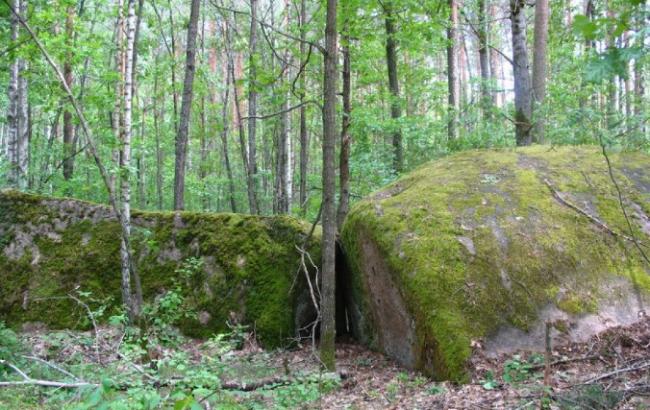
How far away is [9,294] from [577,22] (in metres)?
8.25

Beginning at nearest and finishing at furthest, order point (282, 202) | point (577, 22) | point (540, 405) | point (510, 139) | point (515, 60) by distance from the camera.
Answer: point (577, 22) < point (540, 405) < point (515, 60) < point (510, 139) < point (282, 202)

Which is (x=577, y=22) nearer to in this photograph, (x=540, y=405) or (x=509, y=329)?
(x=540, y=405)

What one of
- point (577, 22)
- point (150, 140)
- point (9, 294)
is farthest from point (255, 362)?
point (150, 140)

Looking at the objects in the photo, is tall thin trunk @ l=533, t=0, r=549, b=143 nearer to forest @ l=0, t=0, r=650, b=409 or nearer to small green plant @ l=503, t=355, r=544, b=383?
forest @ l=0, t=0, r=650, b=409

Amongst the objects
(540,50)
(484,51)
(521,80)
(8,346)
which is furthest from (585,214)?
(484,51)

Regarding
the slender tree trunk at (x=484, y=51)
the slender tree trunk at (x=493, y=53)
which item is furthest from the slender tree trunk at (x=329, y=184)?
the slender tree trunk at (x=493, y=53)

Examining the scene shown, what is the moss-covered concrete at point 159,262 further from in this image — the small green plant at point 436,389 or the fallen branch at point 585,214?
the fallen branch at point 585,214

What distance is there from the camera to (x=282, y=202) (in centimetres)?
1343

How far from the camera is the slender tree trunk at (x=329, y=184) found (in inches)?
203

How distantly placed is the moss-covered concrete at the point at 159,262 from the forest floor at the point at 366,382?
121 centimetres

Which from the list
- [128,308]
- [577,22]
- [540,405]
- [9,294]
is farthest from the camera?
[9,294]

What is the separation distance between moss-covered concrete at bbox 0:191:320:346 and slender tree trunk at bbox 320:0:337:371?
159cm

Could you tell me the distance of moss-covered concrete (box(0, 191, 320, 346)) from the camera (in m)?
7.02

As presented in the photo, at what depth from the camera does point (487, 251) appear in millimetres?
5250
